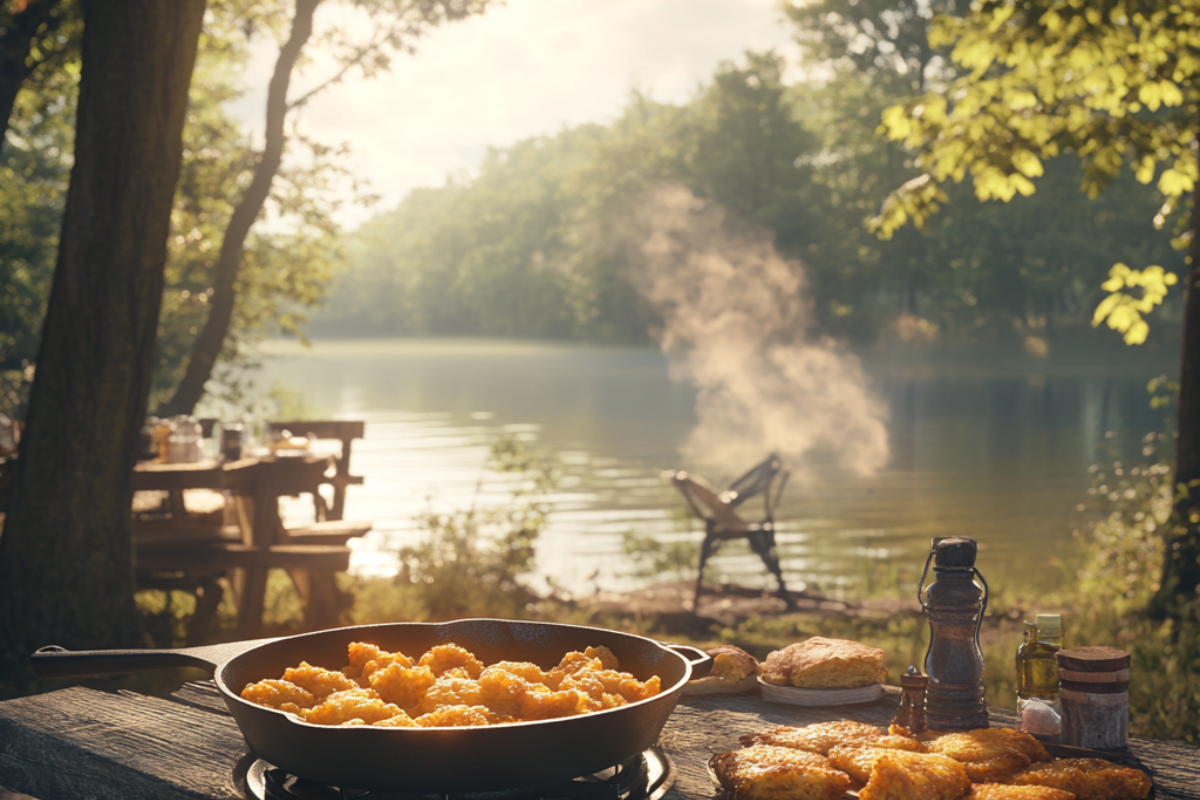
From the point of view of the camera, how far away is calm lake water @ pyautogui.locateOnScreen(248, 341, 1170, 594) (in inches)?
431

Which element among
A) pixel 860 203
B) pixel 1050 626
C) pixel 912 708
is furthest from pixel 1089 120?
pixel 860 203

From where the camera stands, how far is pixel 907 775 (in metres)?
1.48

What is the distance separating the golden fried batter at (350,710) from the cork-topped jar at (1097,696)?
3.78ft

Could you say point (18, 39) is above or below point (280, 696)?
above

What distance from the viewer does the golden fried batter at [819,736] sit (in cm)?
173

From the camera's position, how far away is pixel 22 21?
7152 mm

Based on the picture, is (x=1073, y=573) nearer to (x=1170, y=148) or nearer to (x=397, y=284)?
(x=1170, y=148)

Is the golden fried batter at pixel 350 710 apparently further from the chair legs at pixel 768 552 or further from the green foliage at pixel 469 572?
the chair legs at pixel 768 552

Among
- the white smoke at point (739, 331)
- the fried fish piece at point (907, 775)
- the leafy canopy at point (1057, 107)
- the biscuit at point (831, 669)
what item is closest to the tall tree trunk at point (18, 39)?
the leafy canopy at point (1057, 107)

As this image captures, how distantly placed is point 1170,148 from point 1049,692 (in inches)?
189

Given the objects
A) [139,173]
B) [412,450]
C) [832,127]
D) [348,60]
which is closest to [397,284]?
[832,127]

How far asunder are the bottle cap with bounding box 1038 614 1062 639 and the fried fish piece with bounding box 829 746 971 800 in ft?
1.55

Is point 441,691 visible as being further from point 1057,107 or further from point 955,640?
point 1057,107

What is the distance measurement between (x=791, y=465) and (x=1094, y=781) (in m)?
17.7
